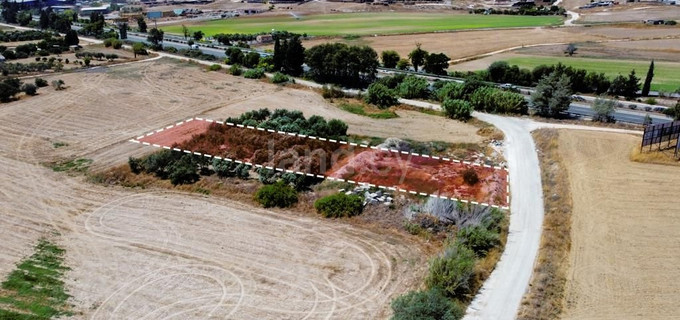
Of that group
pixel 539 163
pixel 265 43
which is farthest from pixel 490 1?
pixel 539 163

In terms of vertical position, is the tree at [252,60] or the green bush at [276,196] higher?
the tree at [252,60]

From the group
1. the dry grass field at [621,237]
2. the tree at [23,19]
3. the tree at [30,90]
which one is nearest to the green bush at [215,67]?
the tree at [30,90]

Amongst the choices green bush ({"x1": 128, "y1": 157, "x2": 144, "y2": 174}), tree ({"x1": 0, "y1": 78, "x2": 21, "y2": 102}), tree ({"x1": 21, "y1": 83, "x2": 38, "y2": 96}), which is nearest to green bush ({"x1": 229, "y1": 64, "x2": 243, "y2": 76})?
tree ({"x1": 21, "y1": 83, "x2": 38, "y2": 96})

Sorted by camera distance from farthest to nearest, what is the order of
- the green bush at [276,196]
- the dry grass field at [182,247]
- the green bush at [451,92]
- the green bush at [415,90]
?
the green bush at [415,90], the green bush at [451,92], the green bush at [276,196], the dry grass field at [182,247]

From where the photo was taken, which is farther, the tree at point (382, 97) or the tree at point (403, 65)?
the tree at point (403, 65)

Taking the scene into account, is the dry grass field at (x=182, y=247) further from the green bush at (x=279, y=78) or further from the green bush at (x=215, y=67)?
the green bush at (x=215, y=67)

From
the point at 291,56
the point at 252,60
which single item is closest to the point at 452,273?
the point at 291,56

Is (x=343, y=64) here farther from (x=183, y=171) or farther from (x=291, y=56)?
(x=183, y=171)
